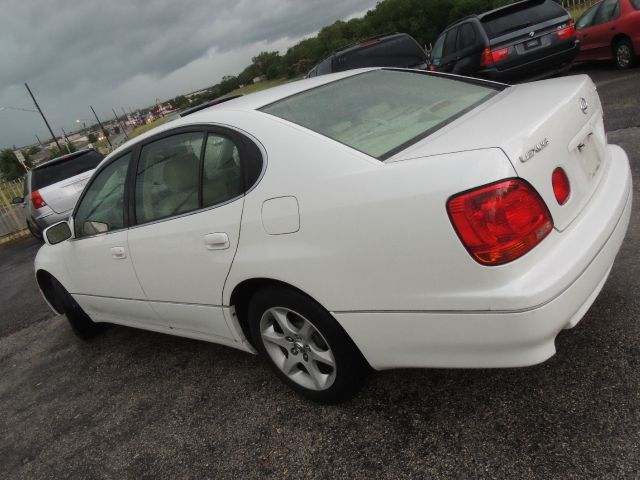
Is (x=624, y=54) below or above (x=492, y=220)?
below

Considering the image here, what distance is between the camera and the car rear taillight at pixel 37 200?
9344mm

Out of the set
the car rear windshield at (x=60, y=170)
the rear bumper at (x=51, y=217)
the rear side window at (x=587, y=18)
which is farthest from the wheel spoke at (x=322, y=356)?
the rear side window at (x=587, y=18)

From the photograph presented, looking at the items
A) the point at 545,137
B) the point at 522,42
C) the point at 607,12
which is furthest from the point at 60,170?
the point at 607,12

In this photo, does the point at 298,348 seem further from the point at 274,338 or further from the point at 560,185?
the point at 560,185

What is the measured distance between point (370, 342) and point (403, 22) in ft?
191

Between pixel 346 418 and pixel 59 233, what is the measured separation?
99.9 inches

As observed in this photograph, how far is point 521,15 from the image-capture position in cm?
845

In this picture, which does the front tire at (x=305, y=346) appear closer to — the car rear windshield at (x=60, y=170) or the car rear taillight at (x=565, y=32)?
the car rear taillight at (x=565, y=32)

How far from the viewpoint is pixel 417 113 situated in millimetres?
2479

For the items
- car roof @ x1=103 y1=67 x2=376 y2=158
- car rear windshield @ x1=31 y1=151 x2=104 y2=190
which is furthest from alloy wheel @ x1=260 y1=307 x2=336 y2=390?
car rear windshield @ x1=31 y1=151 x2=104 y2=190

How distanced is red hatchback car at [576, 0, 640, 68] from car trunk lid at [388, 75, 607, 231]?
25.9ft

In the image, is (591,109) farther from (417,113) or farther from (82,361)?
(82,361)

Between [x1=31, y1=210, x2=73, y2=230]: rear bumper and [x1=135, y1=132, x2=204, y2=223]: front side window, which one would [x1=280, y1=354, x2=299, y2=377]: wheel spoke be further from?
[x1=31, y1=210, x2=73, y2=230]: rear bumper

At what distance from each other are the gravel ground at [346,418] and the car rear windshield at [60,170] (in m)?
6.61
